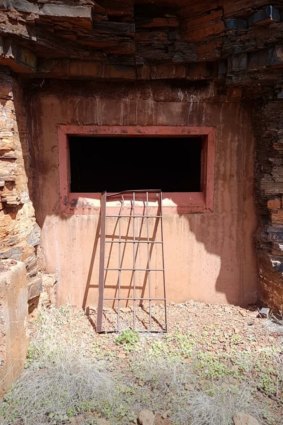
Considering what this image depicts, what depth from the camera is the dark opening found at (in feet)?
20.5

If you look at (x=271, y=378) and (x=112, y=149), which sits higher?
(x=112, y=149)

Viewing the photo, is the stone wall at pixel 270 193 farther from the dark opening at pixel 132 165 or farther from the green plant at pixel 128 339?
the green plant at pixel 128 339

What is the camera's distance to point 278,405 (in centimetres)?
301

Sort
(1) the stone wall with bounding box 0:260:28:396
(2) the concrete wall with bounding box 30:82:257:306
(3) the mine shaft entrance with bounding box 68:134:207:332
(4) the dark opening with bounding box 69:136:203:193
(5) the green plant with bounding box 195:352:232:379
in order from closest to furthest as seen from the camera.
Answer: (1) the stone wall with bounding box 0:260:28:396, (5) the green plant with bounding box 195:352:232:379, (2) the concrete wall with bounding box 30:82:257:306, (3) the mine shaft entrance with bounding box 68:134:207:332, (4) the dark opening with bounding box 69:136:203:193

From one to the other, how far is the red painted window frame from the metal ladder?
9.2 inches

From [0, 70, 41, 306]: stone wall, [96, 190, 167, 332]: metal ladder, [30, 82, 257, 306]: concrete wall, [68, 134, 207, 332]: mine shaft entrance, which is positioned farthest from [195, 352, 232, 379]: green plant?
[0, 70, 41, 306]: stone wall

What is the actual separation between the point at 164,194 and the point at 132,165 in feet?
10.7

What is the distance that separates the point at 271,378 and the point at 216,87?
3.22m

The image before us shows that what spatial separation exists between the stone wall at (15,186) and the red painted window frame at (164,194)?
1.41 ft

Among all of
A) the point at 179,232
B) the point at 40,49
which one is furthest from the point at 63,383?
the point at 40,49

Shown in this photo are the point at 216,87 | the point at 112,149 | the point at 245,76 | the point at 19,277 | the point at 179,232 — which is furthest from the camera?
the point at 112,149

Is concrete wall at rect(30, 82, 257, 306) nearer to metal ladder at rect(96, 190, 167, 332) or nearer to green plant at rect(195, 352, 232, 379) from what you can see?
metal ladder at rect(96, 190, 167, 332)

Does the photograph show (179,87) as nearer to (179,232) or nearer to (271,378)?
(179,232)

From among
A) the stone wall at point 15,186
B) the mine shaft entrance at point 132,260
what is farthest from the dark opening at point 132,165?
the stone wall at point 15,186
